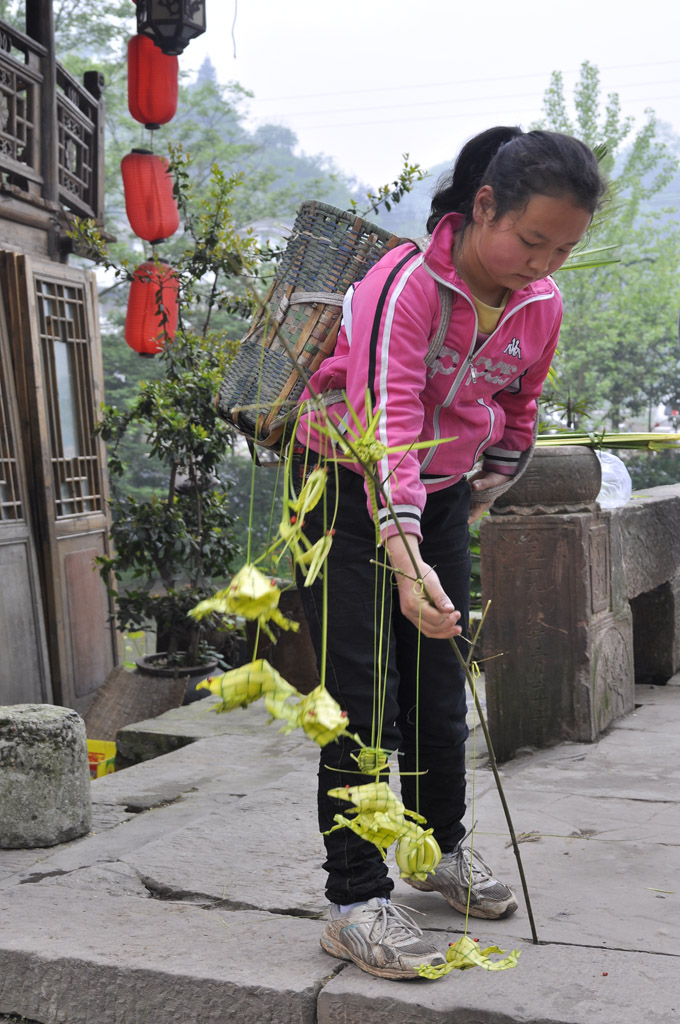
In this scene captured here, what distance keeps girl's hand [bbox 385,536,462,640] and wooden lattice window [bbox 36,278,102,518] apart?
206 inches

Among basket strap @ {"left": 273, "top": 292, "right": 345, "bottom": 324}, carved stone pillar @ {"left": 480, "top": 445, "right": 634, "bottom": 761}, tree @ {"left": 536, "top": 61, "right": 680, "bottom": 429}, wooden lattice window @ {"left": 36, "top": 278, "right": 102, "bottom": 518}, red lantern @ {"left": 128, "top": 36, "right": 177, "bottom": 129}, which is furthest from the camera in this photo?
tree @ {"left": 536, "top": 61, "right": 680, "bottom": 429}

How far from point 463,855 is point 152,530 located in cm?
417

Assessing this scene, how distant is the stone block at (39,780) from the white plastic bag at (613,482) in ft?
7.81

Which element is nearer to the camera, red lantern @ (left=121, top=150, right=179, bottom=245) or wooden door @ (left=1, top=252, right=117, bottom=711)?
wooden door @ (left=1, top=252, right=117, bottom=711)

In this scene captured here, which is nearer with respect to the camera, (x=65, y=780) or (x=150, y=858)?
(x=150, y=858)

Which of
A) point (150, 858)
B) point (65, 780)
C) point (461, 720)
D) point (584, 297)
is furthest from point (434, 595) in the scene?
point (584, 297)

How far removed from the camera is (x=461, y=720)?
2426 millimetres

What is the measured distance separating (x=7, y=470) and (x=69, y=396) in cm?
101

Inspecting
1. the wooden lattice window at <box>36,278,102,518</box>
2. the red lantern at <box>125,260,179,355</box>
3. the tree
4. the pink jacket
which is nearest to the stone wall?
the pink jacket

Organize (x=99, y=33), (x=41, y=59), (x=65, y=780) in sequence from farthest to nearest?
(x=99, y=33) → (x=41, y=59) → (x=65, y=780)

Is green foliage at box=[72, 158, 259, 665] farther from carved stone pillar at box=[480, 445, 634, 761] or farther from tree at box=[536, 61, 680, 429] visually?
tree at box=[536, 61, 680, 429]

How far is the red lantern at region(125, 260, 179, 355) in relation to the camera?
6.68 meters

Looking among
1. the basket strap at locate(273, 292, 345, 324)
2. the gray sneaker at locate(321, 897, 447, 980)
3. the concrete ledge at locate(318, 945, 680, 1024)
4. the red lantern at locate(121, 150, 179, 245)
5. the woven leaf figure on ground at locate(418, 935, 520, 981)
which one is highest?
the red lantern at locate(121, 150, 179, 245)

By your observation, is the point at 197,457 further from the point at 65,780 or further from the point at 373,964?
the point at 373,964
